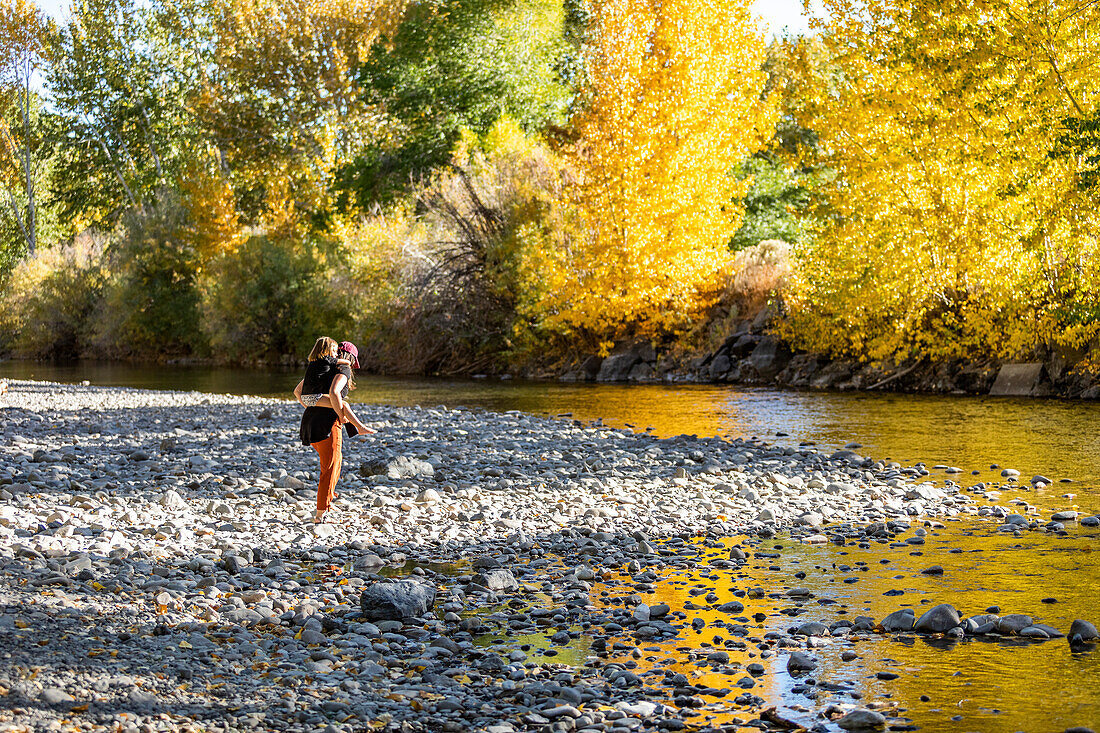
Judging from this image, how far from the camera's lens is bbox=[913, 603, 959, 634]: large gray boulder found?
21.7ft

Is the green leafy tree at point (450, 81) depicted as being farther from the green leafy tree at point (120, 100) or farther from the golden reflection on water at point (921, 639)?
the golden reflection on water at point (921, 639)

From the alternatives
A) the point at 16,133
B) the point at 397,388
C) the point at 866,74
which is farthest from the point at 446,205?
the point at 16,133

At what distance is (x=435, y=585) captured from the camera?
784 cm

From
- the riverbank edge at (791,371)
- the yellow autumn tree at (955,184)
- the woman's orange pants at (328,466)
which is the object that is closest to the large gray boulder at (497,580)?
the woman's orange pants at (328,466)

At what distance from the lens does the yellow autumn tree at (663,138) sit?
27.8m

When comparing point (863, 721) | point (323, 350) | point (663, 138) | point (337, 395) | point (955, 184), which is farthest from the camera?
point (663, 138)

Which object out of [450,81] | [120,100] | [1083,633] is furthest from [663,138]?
[120,100]

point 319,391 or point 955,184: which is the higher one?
point 955,184

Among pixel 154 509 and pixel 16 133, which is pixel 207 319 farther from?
pixel 154 509

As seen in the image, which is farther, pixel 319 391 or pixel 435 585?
pixel 319 391

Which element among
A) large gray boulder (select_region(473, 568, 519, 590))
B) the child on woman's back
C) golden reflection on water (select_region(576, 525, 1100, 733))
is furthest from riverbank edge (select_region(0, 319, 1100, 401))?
large gray boulder (select_region(473, 568, 519, 590))

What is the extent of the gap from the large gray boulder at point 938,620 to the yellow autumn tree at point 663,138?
22.3m

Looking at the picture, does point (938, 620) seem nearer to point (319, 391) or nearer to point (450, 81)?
point (319, 391)

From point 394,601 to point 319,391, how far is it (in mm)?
3711
